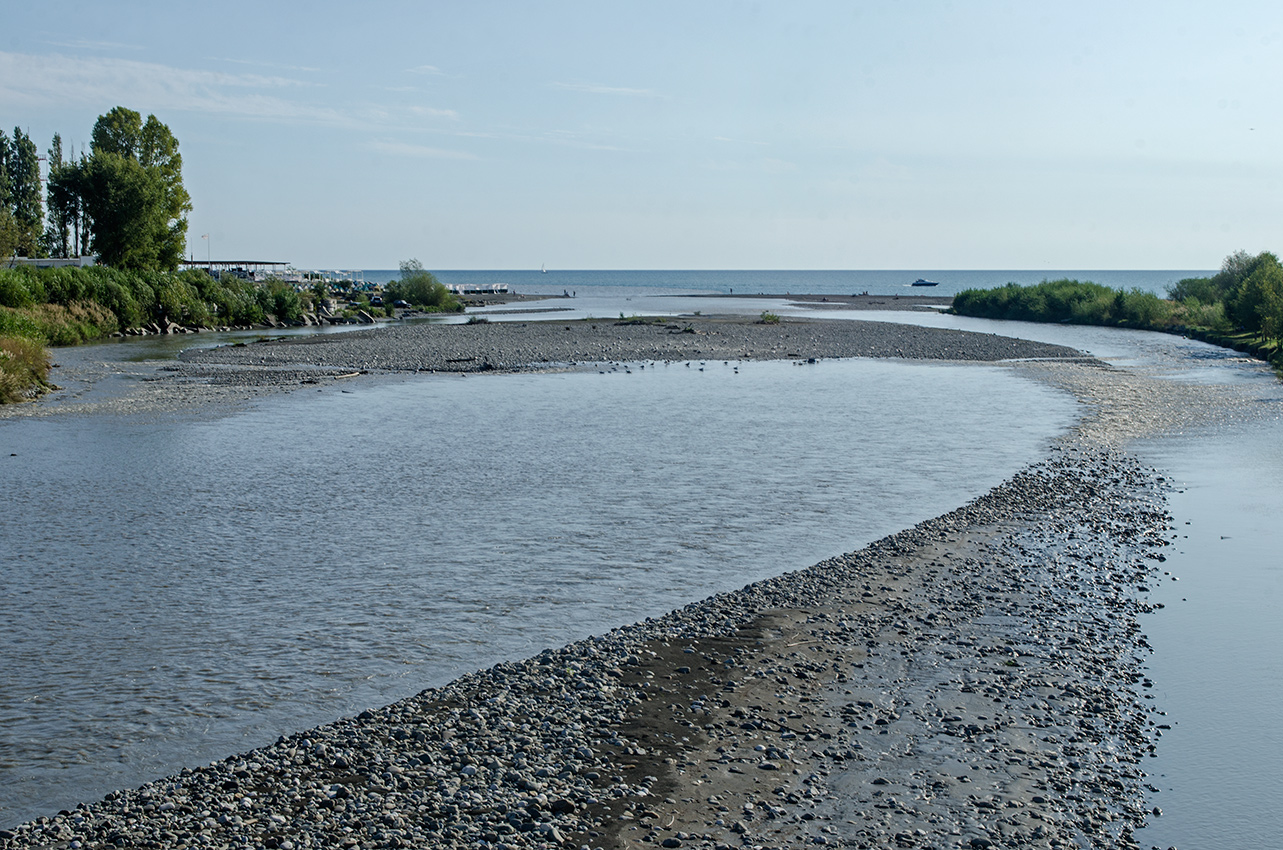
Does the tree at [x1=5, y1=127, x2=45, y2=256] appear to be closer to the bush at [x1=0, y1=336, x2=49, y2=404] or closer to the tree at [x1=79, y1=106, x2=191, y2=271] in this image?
the tree at [x1=79, y1=106, x2=191, y2=271]

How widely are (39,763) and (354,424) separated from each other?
22.2m

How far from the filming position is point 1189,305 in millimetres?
77812

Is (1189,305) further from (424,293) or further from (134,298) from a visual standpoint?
(134,298)

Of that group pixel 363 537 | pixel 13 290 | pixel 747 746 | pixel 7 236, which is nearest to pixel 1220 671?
pixel 747 746

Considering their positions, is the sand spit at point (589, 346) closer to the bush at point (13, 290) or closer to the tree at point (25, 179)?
the bush at point (13, 290)

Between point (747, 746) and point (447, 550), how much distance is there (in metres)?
8.28

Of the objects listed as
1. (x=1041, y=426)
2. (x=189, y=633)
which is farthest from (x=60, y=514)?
(x=1041, y=426)

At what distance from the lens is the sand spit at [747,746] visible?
7387 millimetres

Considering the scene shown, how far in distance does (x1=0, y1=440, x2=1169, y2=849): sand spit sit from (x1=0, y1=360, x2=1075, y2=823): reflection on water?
1.04 metres

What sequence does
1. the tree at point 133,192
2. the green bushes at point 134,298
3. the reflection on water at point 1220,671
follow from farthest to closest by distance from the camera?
the tree at point 133,192, the green bushes at point 134,298, the reflection on water at point 1220,671

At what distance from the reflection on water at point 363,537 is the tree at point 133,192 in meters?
54.6

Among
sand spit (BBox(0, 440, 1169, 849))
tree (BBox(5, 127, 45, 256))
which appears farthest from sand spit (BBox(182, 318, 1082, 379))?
tree (BBox(5, 127, 45, 256))

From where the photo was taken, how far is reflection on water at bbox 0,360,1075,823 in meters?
10.1

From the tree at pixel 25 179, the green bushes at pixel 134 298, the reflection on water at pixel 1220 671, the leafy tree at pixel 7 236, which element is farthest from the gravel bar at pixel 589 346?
the tree at pixel 25 179
